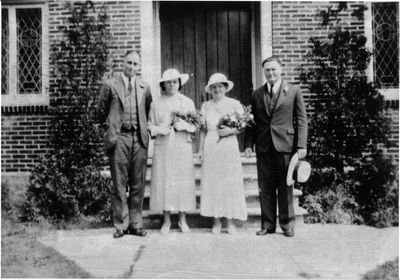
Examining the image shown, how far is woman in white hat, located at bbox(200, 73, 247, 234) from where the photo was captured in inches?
207

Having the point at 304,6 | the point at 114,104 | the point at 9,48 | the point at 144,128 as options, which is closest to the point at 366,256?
the point at 144,128

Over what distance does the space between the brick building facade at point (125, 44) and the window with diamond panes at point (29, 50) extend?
0.05 feet

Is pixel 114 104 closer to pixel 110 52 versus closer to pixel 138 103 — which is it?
pixel 138 103

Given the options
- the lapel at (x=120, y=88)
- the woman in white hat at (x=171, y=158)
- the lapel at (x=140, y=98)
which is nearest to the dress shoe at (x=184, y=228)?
the woman in white hat at (x=171, y=158)

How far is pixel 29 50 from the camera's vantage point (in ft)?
24.2

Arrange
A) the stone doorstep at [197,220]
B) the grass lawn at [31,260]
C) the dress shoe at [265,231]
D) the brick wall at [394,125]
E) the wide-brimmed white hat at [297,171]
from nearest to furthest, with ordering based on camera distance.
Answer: the grass lawn at [31,260] < the wide-brimmed white hat at [297,171] < the dress shoe at [265,231] < the stone doorstep at [197,220] < the brick wall at [394,125]

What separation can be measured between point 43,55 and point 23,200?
2.37m

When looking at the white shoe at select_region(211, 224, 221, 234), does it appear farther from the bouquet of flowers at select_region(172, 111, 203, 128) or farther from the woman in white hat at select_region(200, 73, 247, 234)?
the bouquet of flowers at select_region(172, 111, 203, 128)

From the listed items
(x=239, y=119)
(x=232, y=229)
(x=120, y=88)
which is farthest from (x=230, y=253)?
(x=120, y=88)

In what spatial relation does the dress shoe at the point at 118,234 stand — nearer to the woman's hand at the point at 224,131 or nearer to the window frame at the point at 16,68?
the woman's hand at the point at 224,131

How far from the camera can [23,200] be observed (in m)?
6.58

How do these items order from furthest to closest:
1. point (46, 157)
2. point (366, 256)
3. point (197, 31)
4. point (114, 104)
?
point (197, 31) → point (46, 157) → point (114, 104) → point (366, 256)

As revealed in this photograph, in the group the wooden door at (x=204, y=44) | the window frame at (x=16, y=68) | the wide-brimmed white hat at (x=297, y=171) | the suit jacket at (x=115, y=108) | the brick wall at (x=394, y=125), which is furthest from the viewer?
the wooden door at (x=204, y=44)

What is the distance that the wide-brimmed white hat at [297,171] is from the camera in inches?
196
